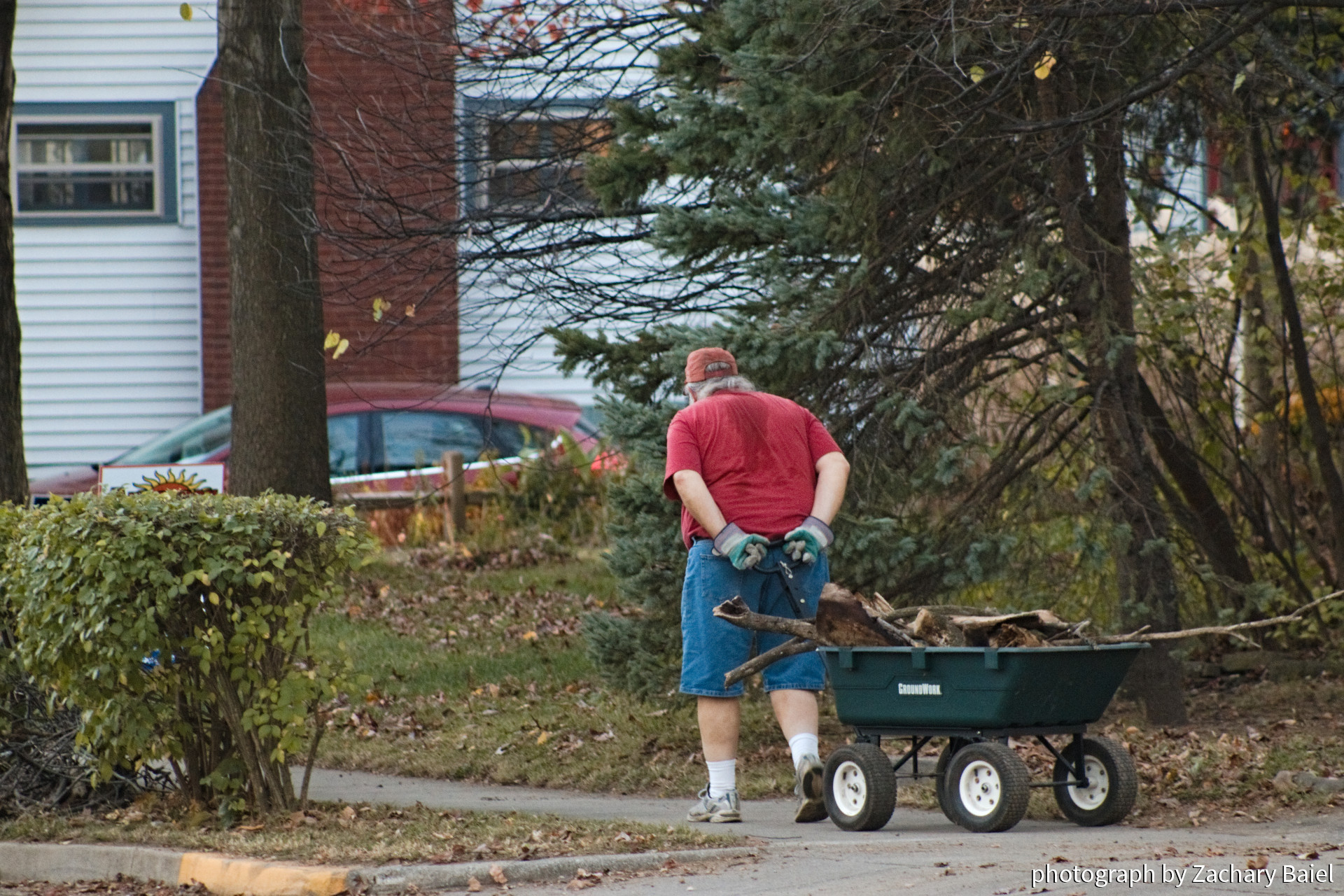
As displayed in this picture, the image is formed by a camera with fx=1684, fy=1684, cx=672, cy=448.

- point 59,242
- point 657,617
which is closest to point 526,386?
point 59,242

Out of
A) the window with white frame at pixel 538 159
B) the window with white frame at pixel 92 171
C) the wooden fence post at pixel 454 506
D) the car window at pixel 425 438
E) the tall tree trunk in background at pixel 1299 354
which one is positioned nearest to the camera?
the tall tree trunk in background at pixel 1299 354

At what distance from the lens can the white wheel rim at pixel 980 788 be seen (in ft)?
21.2

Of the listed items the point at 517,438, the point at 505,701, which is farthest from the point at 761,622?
the point at 517,438

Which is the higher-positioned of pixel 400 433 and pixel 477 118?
pixel 477 118

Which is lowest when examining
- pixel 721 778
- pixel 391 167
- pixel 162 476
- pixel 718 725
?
pixel 721 778

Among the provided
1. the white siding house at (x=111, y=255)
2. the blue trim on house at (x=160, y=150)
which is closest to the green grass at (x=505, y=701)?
the white siding house at (x=111, y=255)

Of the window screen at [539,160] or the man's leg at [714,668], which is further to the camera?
the window screen at [539,160]

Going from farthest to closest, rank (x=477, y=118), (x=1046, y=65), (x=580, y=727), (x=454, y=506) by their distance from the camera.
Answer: (x=454, y=506), (x=477, y=118), (x=580, y=727), (x=1046, y=65)

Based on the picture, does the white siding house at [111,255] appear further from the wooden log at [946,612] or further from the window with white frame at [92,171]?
the wooden log at [946,612]

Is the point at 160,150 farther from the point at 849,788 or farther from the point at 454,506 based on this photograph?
the point at 849,788

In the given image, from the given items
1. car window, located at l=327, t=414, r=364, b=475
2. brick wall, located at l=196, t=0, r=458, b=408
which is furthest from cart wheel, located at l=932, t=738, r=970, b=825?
car window, located at l=327, t=414, r=364, b=475

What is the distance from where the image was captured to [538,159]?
10742mm

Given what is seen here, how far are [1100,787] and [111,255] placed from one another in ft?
54.4

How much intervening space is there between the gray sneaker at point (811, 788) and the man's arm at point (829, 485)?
1.03 m
